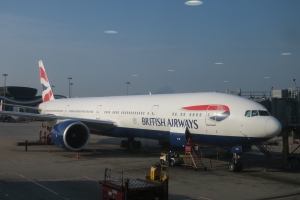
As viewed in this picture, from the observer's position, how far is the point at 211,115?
17641 mm

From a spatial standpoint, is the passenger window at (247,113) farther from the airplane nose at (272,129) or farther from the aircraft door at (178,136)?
the aircraft door at (178,136)

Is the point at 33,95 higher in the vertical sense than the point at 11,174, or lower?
higher

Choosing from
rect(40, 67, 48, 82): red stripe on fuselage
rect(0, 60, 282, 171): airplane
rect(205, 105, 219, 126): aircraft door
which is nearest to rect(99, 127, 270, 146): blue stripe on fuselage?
rect(0, 60, 282, 171): airplane

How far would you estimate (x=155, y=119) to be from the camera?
2094 cm

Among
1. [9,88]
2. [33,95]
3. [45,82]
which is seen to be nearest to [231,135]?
[45,82]

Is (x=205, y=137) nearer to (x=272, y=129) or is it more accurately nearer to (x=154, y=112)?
(x=272, y=129)

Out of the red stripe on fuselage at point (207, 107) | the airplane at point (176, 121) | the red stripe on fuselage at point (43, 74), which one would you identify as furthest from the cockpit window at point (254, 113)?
the red stripe on fuselage at point (43, 74)

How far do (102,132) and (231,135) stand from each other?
34.5 ft

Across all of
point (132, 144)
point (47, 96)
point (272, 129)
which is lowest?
point (132, 144)

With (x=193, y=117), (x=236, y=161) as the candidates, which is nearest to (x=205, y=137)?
(x=193, y=117)

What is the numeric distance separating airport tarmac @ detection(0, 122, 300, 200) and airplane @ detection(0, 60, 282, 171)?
1327 millimetres

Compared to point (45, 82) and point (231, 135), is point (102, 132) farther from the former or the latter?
point (45, 82)

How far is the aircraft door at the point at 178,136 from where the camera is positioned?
18.7m

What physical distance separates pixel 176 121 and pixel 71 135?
6.35 meters
